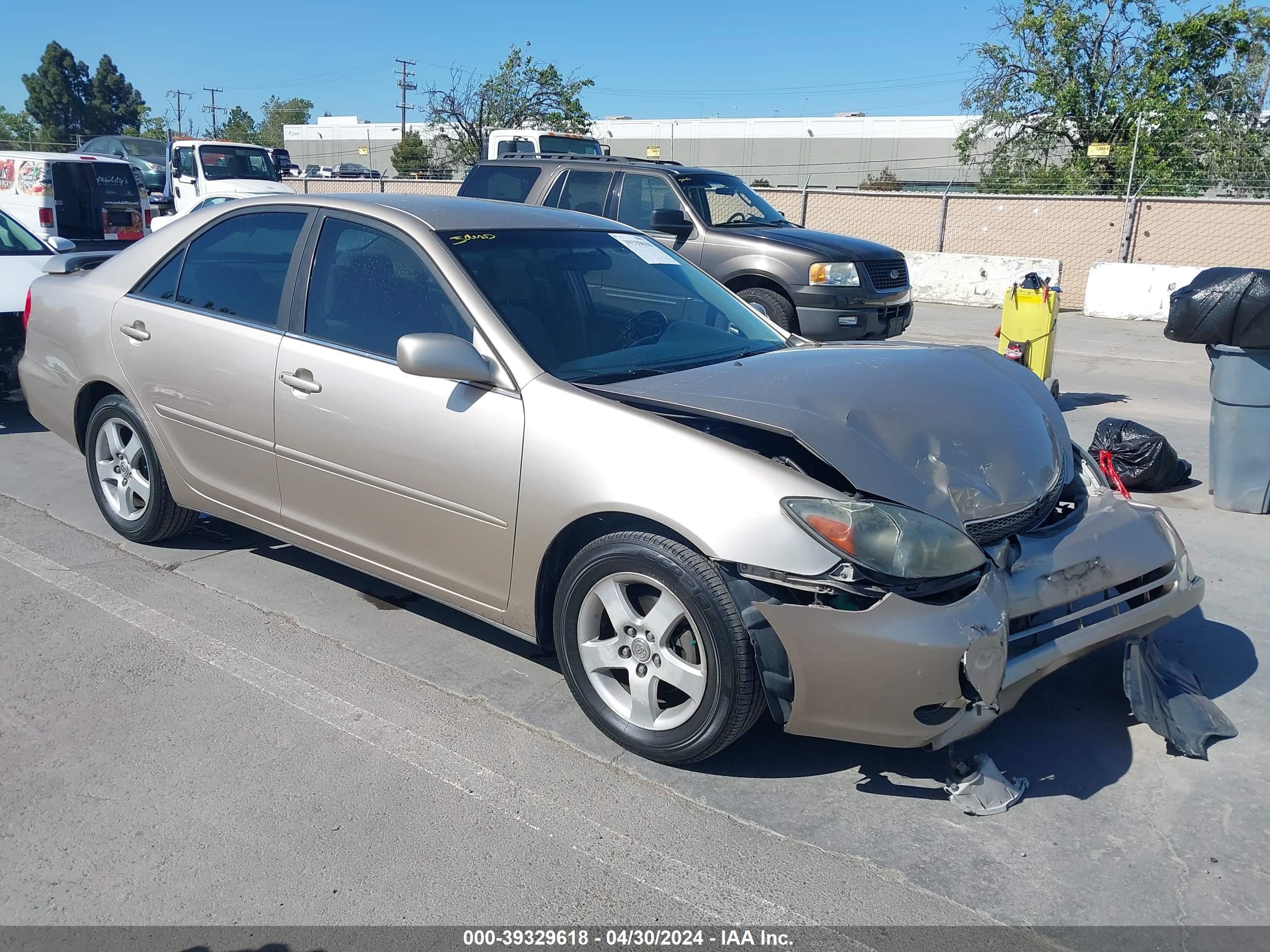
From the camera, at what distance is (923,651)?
2.83 meters

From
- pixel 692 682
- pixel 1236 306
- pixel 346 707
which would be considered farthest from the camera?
pixel 1236 306

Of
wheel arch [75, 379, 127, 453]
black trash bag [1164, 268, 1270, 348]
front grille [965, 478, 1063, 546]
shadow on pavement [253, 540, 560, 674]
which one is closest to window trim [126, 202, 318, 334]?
wheel arch [75, 379, 127, 453]

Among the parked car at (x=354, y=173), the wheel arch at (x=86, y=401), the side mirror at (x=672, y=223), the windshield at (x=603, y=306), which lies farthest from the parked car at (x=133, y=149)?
the windshield at (x=603, y=306)

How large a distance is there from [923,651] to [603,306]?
1.94 metres

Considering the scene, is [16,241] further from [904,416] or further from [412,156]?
[412,156]

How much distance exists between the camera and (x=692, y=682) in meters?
3.14

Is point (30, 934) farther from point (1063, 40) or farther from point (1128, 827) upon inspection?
point (1063, 40)

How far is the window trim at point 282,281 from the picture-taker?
168 inches

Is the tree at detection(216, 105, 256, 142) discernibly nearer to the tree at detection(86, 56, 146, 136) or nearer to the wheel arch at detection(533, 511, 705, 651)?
the tree at detection(86, 56, 146, 136)

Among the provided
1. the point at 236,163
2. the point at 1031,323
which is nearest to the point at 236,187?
the point at 236,163

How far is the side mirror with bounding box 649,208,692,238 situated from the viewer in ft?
32.3

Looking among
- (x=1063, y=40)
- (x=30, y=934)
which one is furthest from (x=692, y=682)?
(x=1063, y=40)

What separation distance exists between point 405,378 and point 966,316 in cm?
1492

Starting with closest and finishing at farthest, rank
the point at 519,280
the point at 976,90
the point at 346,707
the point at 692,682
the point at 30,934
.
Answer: the point at 30,934 → the point at 692,682 → the point at 346,707 → the point at 519,280 → the point at 976,90
